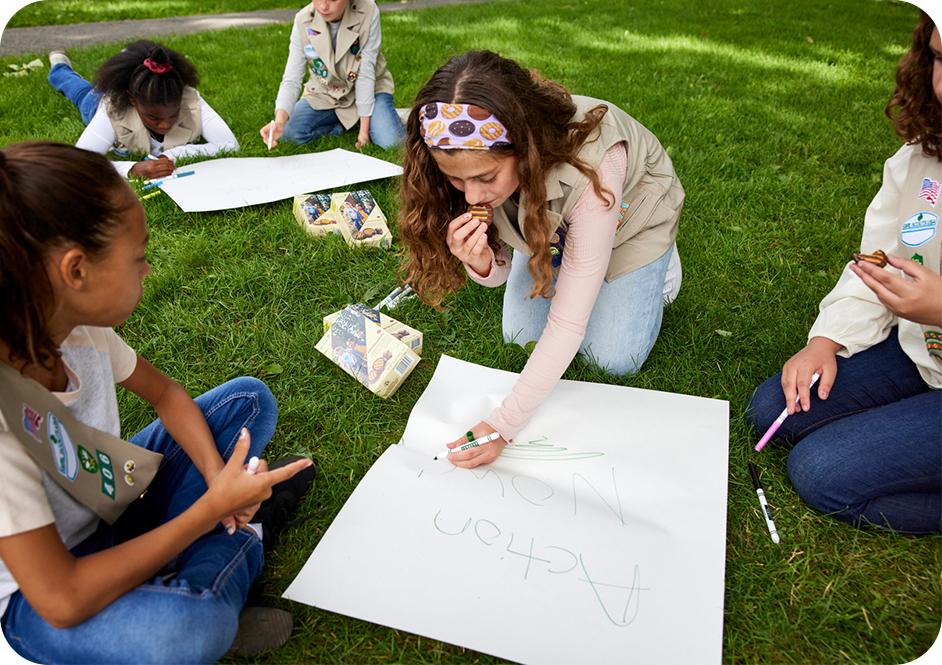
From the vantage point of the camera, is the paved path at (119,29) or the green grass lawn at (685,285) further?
the paved path at (119,29)

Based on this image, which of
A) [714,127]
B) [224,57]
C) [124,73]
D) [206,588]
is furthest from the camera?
[224,57]

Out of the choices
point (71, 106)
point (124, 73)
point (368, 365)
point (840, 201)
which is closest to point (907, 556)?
point (368, 365)

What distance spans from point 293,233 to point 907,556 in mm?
2349

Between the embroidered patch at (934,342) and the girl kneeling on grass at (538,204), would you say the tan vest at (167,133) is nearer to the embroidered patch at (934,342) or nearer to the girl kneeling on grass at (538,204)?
the girl kneeling on grass at (538,204)

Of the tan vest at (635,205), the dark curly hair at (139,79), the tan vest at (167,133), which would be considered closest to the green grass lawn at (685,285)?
the tan vest at (167,133)

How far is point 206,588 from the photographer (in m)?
1.26

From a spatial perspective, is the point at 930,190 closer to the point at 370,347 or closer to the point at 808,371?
the point at 808,371

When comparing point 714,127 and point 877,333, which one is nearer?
point 877,333

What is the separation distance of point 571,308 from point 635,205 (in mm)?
522

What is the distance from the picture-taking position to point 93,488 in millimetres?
1297

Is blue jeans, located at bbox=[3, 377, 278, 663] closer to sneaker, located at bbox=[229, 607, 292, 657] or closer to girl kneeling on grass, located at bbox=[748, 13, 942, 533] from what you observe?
sneaker, located at bbox=[229, 607, 292, 657]

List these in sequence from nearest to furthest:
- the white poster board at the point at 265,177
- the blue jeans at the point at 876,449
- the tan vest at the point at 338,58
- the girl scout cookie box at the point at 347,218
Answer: the blue jeans at the point at 876,449
the girl scout cookie box at the point at 347,218
the white poster board at the point at 265,177
the tan vest at the point at 338,58

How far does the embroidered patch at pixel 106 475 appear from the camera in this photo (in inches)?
52.4

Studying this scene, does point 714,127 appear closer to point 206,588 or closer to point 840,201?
point 840,201
